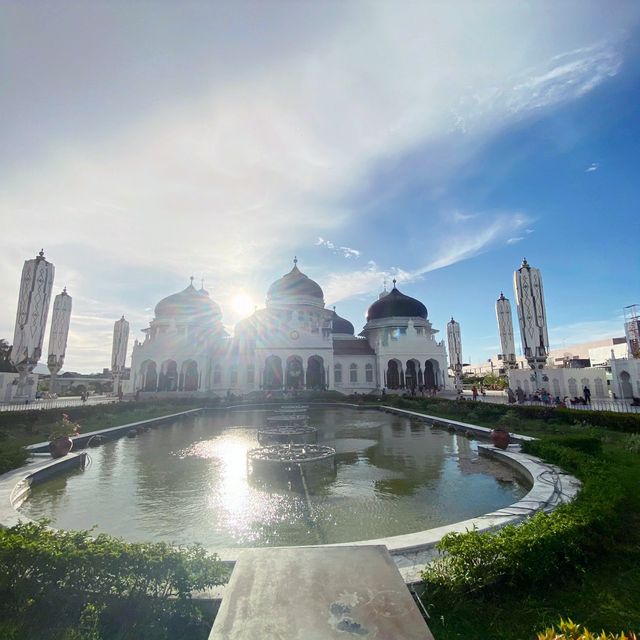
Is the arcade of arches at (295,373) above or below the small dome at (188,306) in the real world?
below

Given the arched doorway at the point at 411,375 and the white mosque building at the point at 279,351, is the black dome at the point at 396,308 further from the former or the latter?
the arched doorway at the point at 411,375

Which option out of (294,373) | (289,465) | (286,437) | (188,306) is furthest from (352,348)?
(289,465)

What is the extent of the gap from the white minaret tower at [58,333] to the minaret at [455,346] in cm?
4129

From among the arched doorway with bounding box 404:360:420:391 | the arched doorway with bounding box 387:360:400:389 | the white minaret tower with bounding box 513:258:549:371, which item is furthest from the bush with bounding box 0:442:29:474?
the arched doorway with bounding box 404:360:420:391

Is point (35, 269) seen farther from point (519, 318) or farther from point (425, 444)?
point (519, 318)

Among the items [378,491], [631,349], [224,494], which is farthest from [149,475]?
[631,349]

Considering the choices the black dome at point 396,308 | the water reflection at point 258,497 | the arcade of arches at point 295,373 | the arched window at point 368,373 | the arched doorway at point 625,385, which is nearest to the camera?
the water reflection at point 258,497

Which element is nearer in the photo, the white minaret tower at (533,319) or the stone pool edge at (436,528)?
the stone pool edge at (436,528)

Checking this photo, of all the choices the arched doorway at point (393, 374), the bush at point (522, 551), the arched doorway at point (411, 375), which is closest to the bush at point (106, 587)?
the bush at point (522, 551)

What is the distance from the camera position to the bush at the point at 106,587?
3156mm

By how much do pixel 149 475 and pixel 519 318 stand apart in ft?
91.5

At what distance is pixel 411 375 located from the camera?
43750 mm

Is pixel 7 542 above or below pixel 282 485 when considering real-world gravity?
above

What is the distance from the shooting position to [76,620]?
3184mm
